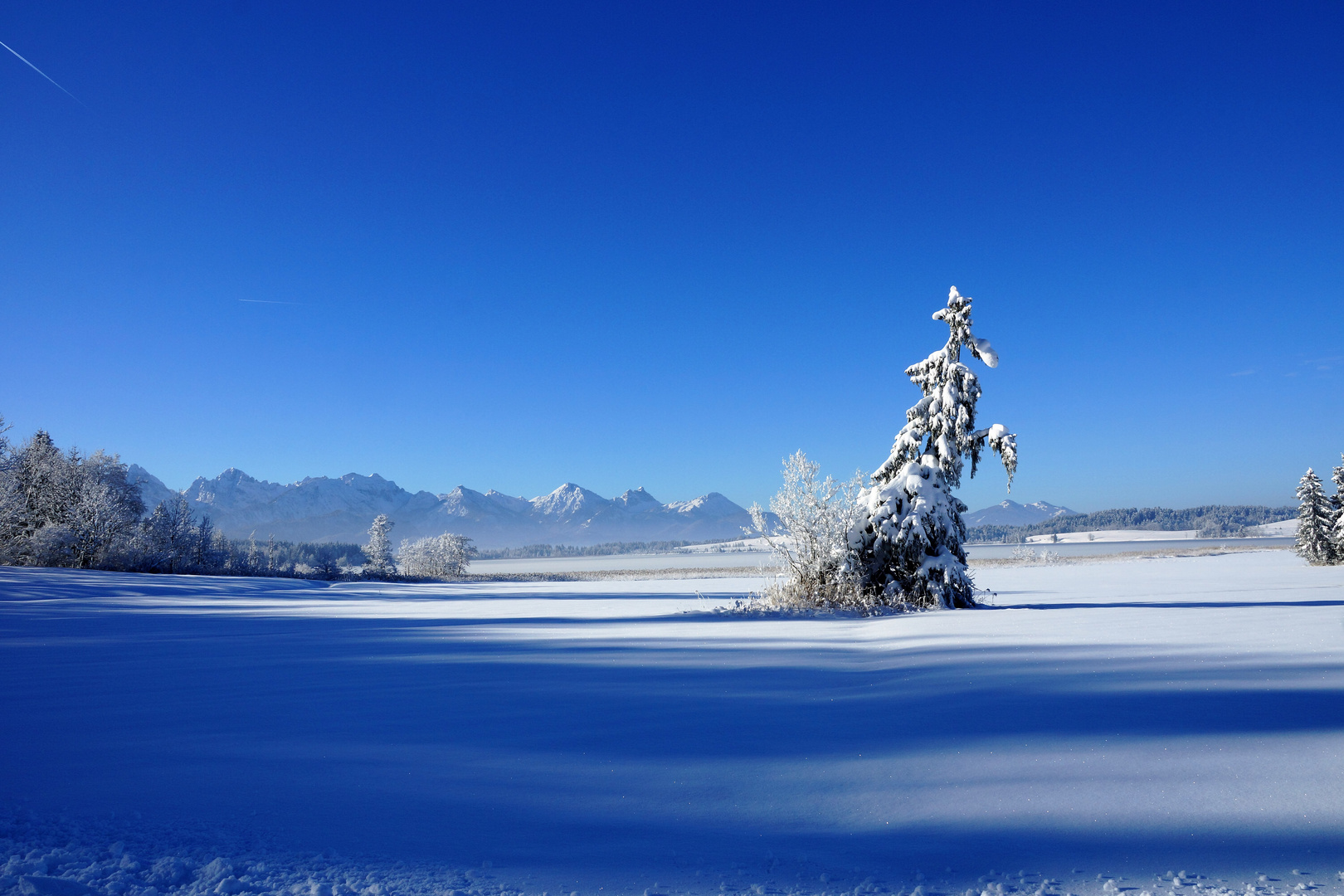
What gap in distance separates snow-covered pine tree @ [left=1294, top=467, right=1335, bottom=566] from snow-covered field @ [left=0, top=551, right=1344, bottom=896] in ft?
119

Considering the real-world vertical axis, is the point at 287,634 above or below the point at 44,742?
below

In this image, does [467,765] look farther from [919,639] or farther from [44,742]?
[919,639]

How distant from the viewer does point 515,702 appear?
5.65m

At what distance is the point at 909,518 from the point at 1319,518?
33658mm

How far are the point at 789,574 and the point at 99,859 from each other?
1562cm

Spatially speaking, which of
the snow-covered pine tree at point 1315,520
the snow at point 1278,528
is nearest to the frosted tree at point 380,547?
the snow-covered pine tree at point 1315,520

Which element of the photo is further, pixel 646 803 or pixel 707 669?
pixel 707 669

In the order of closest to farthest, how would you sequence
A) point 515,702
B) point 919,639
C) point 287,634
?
point 515,702 < point 919,639 < point 287,634

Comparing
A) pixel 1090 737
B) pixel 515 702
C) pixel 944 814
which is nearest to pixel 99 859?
pixel 515 702

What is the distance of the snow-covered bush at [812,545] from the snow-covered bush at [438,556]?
6828 centimetres

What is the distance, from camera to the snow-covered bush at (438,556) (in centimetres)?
8069

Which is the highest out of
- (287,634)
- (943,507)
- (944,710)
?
(943,507)

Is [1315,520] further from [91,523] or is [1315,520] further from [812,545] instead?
[91,523]

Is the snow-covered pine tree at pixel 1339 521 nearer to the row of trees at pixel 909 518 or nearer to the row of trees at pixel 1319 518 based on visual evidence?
the row of trees at pixel 1319 518
